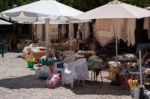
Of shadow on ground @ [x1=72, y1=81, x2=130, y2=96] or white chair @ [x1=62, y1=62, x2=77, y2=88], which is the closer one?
shadow on ground @ [x1=72, y1=81, x2=130, y2=96]

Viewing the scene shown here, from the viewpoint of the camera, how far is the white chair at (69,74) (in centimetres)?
1153

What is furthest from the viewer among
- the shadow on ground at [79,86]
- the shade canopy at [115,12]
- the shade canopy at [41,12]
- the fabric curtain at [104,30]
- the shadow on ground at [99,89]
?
the fabric curtain at [104,30]

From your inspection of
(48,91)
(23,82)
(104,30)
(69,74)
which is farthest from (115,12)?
(104,30)

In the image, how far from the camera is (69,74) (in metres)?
11.6

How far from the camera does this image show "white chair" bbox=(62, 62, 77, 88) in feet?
37.8

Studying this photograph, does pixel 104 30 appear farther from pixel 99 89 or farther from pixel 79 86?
pixel 99 89

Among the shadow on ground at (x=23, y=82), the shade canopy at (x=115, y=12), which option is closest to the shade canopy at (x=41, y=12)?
the shade canopy at (x=115, y=12)

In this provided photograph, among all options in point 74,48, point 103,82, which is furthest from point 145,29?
point 103,82

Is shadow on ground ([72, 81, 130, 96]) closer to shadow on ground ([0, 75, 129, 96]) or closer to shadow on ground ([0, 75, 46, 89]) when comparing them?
shadow on ground ([0, 75, 129, 96])

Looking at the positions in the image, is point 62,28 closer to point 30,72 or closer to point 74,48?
point 74,48

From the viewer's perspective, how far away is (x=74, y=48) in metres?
22.4

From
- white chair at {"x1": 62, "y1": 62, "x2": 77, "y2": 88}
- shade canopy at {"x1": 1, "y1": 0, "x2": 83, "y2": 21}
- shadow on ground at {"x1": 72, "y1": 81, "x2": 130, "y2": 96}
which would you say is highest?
shade canopy at {"x1": 1, "y1": 0, "x2": 83, "y2": 21}

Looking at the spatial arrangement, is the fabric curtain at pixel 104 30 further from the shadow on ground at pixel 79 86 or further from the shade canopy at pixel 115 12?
the shadow on ground at pixel 79 86

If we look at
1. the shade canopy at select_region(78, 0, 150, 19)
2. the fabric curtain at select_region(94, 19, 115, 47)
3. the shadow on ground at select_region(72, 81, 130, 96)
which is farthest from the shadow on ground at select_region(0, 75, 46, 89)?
the fabric curtain at select_region(94, 19, 115, 47)
